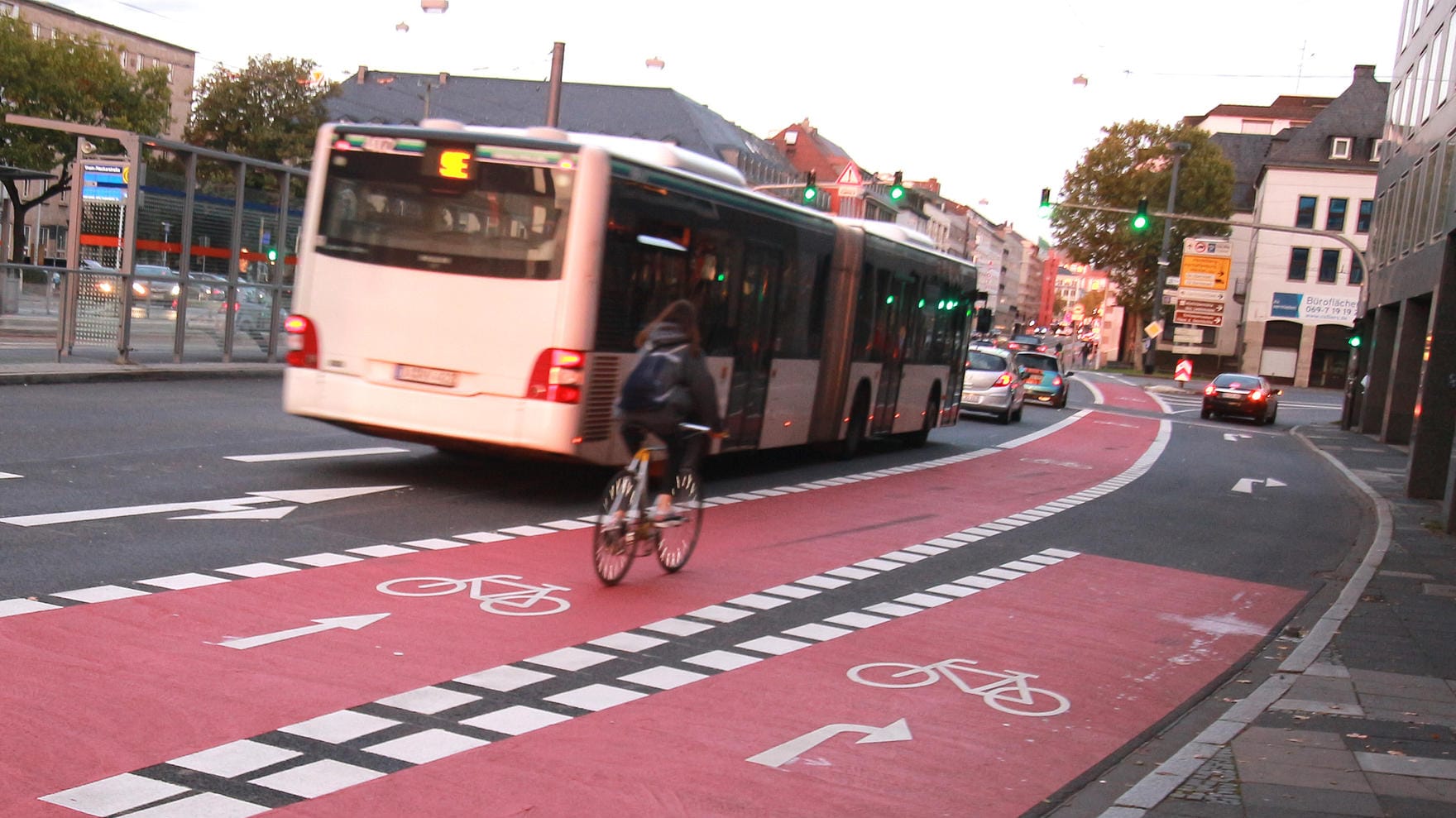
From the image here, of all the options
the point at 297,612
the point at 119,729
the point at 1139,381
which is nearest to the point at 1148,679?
the point at 297,612

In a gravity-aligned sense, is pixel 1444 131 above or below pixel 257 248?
above

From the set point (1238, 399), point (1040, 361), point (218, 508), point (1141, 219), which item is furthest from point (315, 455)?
point (1238, 399)

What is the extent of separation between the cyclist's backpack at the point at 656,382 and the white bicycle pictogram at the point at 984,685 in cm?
230

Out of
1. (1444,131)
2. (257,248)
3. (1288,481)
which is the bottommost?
(1288,481)

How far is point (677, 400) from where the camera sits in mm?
9664

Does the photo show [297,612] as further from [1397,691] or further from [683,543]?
[1397,691]

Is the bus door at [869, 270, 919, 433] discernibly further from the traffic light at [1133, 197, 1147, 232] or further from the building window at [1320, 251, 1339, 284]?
the building window at [1320, 251, 1339, 284]

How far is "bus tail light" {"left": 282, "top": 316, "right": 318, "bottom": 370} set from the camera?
13203mm

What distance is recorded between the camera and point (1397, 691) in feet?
28.2

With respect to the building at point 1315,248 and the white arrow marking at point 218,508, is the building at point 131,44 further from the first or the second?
the white arrow marking at point 218,508

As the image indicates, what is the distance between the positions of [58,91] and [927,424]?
2032 inches

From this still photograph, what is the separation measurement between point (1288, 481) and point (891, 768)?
21.3m

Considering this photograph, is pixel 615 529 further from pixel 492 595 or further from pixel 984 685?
pixel 984 685

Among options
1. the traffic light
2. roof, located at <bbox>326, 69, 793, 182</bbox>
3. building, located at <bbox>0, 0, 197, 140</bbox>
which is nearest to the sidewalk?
the traffic light
